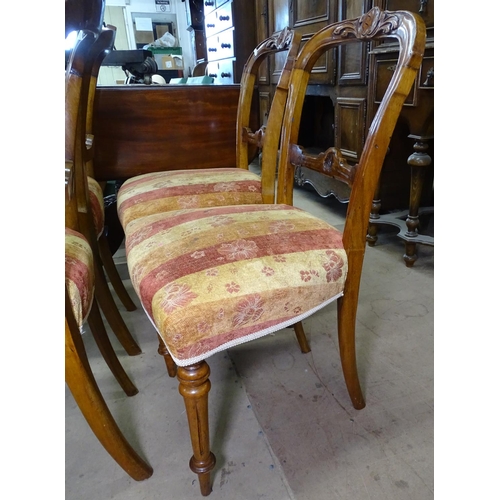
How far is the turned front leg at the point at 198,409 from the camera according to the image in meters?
0.66

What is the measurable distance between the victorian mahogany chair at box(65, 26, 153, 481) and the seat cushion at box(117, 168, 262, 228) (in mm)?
201

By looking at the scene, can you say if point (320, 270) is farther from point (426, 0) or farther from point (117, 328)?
point (426, 0)

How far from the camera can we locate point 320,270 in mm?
726

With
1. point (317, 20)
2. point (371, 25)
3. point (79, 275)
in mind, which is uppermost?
point (317, 20)

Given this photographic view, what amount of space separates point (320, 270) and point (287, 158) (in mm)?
357

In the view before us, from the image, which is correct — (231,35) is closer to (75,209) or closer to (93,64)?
Answer: (93,64)

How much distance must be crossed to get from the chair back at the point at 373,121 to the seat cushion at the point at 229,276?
2.3 inches

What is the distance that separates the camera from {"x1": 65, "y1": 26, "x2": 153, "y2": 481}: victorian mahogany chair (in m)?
0.66

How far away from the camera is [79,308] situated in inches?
26.8

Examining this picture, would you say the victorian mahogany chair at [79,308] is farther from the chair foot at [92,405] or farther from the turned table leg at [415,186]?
the turned table leg at [415,186]

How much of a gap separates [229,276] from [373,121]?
37cm

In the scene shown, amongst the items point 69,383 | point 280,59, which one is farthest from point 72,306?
point 280,59

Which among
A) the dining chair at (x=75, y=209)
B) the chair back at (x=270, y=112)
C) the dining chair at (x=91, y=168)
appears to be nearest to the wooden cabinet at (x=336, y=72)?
the chair back at (x=270, y=112)

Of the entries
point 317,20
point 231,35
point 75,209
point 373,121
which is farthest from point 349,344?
point 231,35
